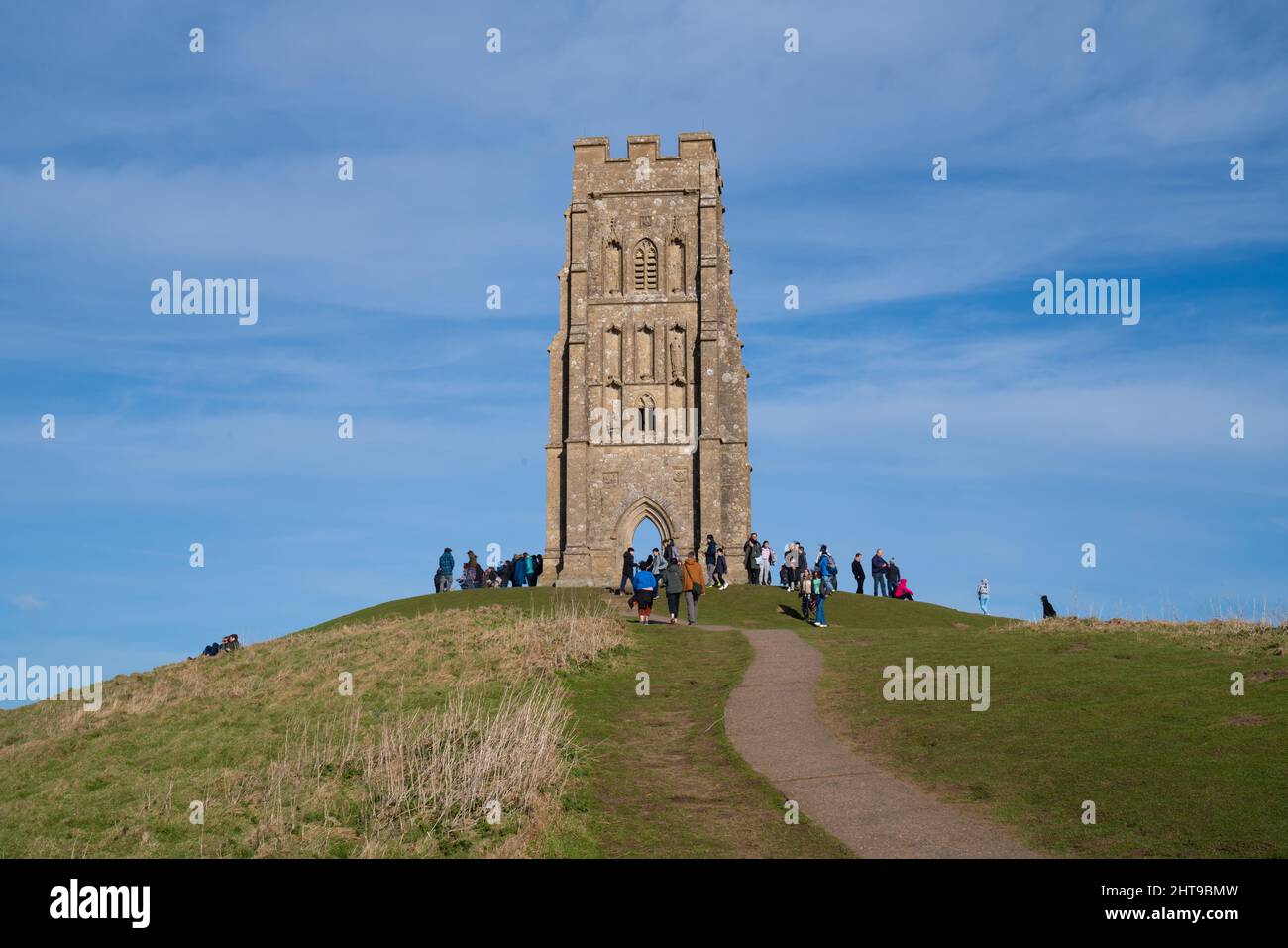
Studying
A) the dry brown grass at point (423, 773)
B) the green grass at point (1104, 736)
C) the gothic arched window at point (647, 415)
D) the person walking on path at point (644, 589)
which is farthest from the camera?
the gothic arched window at point (647, 415)

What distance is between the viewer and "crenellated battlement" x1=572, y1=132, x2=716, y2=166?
5081cm

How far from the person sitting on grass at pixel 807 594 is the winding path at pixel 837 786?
1097cm

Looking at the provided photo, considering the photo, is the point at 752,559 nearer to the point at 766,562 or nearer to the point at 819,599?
the point at 766,562

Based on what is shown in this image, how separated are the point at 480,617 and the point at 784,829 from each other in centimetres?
1601

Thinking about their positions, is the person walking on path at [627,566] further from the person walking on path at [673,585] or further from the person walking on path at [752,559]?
the person walking on path at [673,585]

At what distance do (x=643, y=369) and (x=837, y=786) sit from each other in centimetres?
3672

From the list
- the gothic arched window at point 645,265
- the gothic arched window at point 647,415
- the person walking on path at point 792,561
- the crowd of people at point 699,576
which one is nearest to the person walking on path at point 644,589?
the crowd of people at point 699,576

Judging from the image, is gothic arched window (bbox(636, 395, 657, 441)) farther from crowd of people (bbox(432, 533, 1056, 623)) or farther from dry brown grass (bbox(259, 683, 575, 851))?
dry brown grass (bbox(259, 683, 575, 851))

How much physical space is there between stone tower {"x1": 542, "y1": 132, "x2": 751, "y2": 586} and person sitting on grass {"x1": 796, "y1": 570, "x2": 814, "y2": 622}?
1353 centimetres

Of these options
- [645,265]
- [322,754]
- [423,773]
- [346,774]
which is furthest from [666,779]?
[645,265]

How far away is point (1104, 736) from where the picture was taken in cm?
1463

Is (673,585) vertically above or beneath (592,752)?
above

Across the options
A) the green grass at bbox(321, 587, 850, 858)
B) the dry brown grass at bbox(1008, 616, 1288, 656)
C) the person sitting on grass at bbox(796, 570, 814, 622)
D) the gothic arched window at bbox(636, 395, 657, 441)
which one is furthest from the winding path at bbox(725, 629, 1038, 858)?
the gothic arched window at bbox(636, 395, 657, 441)

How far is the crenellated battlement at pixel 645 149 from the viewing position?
167 ft
